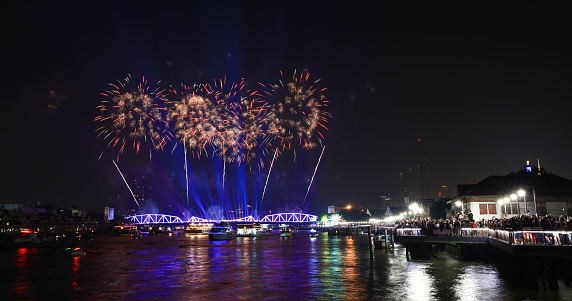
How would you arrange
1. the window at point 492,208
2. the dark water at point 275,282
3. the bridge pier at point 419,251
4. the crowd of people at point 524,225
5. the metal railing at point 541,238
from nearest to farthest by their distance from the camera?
the metal railing at point 541,238 < the dark water at point 275,282 < the crowd of people at point 524,225 < the bridge pier at point 419,251 < the window at point 492,208

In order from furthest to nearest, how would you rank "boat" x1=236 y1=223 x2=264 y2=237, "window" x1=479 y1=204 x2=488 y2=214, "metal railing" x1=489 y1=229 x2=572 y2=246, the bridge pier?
"boat" x1=236 y1=223 x2=264 y2=237 → "window" x1=479 y1=204 x2=488 y2=214 → the bridge pier → "metal railing" x1=489 y1=229 x2=572 y2=246

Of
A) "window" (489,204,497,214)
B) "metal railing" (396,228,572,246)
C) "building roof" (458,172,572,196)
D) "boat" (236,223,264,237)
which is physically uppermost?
"building roof" (458,172,572,196)

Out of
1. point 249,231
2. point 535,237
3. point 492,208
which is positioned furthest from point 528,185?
point 249,231

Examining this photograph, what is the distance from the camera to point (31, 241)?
101562 mm

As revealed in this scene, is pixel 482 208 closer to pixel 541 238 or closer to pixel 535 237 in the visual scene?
pixel 535 237

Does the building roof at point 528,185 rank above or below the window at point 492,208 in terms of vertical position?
above

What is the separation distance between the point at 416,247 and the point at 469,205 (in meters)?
11.8

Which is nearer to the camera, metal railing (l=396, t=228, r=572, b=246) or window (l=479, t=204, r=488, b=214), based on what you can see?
metal railing (l=396, t=228, r=572, b=246)

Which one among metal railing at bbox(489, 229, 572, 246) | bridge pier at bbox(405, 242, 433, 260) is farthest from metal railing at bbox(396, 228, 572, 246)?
bridge pier at bbox(405, 242, 433, 260)

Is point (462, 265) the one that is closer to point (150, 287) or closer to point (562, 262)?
point (562, 262)

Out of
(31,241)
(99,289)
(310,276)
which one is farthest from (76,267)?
(31,241)

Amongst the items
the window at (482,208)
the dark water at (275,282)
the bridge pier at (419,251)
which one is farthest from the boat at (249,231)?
the dark water at (275,282)

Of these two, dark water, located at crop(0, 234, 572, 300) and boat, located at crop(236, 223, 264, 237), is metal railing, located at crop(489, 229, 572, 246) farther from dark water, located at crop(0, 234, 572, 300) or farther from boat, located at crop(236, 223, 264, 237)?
boat, located at crop(236, 223, 264, 237)

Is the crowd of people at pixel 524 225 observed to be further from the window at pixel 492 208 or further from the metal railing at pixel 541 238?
the window at pixel 492 208
